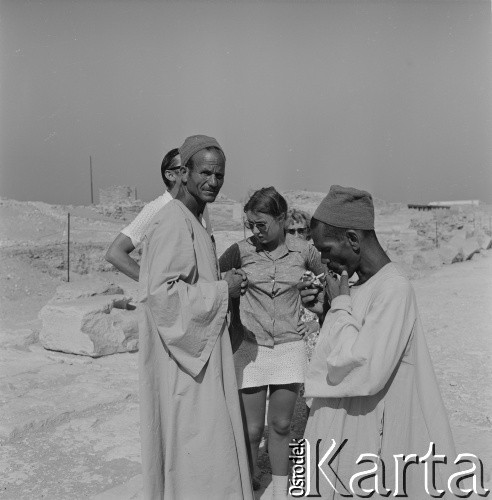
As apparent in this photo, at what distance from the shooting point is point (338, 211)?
7.27 feet

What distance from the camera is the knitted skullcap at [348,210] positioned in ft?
7.25

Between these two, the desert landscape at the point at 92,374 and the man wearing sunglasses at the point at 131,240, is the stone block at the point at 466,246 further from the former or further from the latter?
the man wearing sunglasses at the point at 131,240

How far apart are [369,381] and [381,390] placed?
0.46 ft

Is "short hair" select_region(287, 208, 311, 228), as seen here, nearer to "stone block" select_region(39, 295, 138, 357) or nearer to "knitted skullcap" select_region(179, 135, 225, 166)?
"knitted skullcap" select_region(179, 135, 225, 166)

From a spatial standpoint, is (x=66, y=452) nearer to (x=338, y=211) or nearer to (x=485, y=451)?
(x=485, y=451)

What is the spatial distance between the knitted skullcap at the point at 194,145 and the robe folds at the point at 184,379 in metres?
0.32

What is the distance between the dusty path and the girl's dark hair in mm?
1619

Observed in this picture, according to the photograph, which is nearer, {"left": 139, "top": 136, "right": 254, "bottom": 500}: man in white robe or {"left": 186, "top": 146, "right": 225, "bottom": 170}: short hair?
{"left": 139, "top": 136, "right": 254, "bottom": 500}: man in white robe

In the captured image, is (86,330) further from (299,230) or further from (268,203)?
(268,203)

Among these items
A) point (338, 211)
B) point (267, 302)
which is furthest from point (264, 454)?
point (338, 211)

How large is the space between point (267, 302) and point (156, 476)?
3.76 feet

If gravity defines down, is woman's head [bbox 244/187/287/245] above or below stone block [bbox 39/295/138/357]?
above

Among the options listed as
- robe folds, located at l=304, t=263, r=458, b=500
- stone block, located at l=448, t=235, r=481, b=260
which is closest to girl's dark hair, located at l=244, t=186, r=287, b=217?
robe folds, located at l=304, t=263, r=458, b=500

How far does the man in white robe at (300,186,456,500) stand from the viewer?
206 cm
